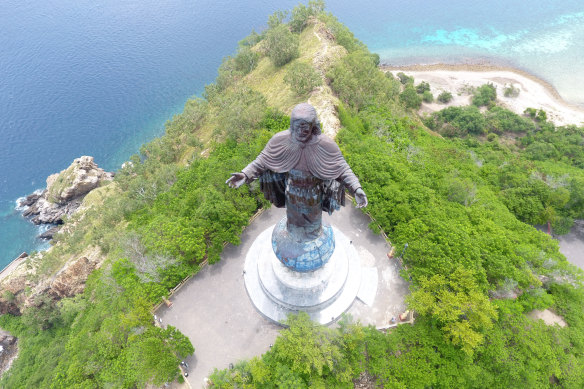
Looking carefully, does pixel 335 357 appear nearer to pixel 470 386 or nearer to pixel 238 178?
pixel 470 386

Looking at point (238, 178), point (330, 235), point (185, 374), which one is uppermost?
point (238, 178)

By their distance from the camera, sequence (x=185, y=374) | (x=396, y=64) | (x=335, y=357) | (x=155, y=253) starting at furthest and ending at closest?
(x=396, y=64), (x=155, y=253), (x=185, y=374), (x=335, y=357)

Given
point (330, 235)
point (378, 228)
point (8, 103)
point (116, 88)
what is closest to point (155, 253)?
point (330, 235)

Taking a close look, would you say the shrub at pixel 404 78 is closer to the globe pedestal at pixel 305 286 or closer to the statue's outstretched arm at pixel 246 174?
the globe pedestal at pixel 305 286

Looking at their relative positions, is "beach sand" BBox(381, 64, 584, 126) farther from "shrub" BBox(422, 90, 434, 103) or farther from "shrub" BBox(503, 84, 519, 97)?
"shrub" BBox(422, 90, 434, 103)

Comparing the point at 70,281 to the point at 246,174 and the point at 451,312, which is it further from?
the point at 451,312
